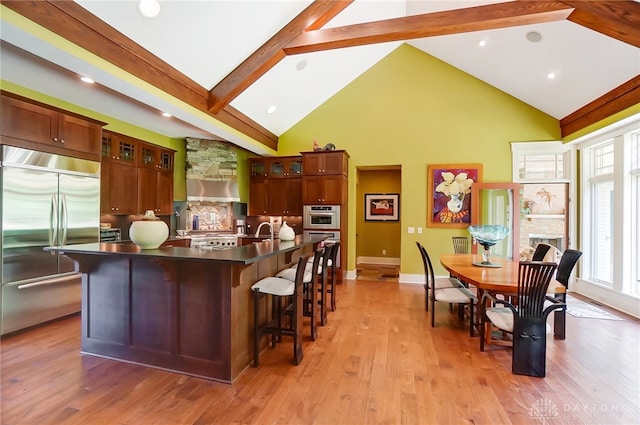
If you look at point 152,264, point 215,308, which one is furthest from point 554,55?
point 152,264

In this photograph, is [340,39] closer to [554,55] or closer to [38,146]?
[554,55]

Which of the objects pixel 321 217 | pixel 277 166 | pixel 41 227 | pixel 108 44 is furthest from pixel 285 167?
pixel 41 227

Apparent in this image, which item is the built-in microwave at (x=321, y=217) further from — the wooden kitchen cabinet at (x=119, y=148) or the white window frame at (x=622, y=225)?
the white window frame at (x=622, y=225)

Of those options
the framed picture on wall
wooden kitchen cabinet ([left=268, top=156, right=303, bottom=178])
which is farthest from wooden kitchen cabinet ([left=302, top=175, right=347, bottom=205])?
the framed picture on wall

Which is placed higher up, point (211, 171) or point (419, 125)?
point (419, 125)

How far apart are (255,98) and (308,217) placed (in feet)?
8.07

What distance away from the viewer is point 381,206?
842 centimetres

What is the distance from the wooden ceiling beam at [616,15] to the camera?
10.3ft

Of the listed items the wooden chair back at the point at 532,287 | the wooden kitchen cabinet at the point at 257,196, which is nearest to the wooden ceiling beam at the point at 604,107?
the wooden chair back at the point at 532,287

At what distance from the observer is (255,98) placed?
5113mm

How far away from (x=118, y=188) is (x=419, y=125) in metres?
5.58

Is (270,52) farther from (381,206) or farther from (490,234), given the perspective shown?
(381,206)

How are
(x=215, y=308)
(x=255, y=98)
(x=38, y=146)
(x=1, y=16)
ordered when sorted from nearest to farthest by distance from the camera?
(x=1, y=16)
(x=215, y=308)
(x=38, y=146)
(x=255, y=98)

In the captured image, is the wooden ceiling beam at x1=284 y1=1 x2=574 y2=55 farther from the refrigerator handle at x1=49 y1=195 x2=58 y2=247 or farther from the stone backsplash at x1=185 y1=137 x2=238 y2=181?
the refrigerator handle at x1=49 y1=195 x2=58 y2=247
